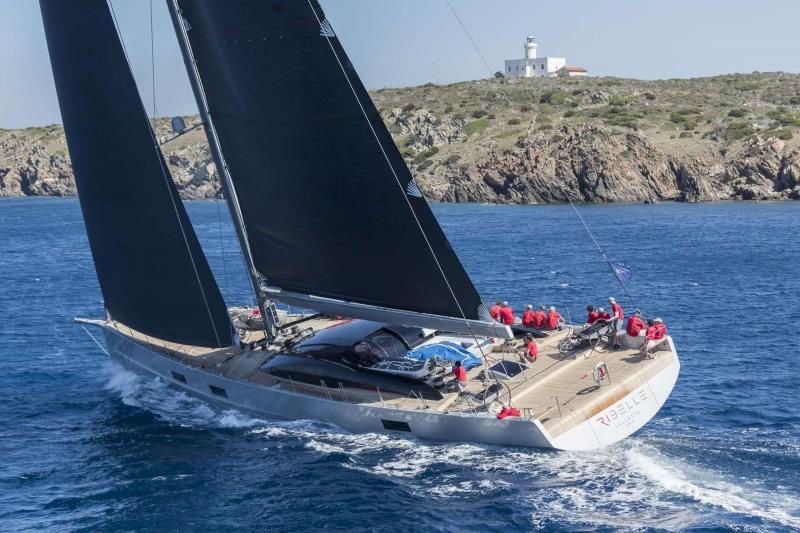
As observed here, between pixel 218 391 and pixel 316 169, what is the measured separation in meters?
8.92

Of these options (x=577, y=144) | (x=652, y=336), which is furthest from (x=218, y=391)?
(x=577, y=144)

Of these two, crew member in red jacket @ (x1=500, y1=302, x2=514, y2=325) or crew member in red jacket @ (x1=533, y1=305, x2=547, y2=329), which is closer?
crew member in red jacket @ (x1=500, y1=302, x2=514, y2=325)

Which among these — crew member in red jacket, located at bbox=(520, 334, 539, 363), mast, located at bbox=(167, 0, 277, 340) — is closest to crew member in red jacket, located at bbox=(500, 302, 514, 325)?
crew member in red jacket, located at bbox=(520, 334, 539, 363)

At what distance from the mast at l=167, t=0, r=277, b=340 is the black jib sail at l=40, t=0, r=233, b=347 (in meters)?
1.63

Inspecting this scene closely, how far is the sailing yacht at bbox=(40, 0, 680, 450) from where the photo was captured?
2512cm

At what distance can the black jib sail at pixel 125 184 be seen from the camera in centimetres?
2967

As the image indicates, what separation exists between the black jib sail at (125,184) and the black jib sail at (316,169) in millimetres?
3047

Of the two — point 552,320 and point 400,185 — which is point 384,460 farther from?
point 552,320

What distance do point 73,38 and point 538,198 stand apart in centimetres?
8389

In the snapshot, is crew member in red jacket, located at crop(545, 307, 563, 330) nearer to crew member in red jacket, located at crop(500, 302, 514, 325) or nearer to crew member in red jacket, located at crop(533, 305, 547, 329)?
crew member in red jacket, located at crop(533, 305, 547, 329)

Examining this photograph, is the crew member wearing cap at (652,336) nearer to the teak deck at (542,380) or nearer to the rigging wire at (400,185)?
the teak deck at (542,380)

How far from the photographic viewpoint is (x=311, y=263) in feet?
91.4

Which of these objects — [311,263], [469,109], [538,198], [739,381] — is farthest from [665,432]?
[469,109]

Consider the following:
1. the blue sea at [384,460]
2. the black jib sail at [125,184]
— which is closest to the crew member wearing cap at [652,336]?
the blue sea at [384,460]
